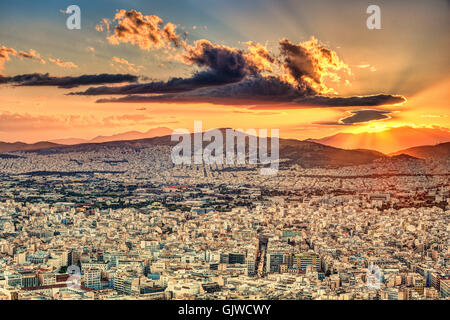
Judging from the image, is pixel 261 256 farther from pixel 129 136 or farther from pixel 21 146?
pixel 21 146

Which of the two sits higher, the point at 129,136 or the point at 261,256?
the point at 129,136

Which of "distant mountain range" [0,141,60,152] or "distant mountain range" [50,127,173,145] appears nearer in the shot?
"distant mountain range" [50,127,173,145]

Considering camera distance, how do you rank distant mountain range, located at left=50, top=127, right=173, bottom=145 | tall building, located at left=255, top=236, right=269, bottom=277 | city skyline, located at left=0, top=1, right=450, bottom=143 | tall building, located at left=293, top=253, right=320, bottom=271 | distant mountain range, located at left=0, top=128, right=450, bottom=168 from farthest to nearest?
distant mountain range, located at left=0, top=128, right=450, bottom=168 < distant mountain range, located at left=50, top=127, right=173, bottom=145 < city skyline, located at left=0, top=1, right=450, bottom=143 < tall building, located at left=293, top=253, right=320, bottom=271 < tall building, located at left=255, top=236, right=269, bottom=277

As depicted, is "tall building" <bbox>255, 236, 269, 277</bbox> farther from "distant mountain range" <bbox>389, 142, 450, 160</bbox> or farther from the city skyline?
"distant mountain range" <bbox>389, 142, 450, 160</bbox>

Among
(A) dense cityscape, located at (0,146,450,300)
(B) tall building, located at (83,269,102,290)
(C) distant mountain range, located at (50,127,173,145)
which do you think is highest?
(C) distant mountain range, located at (50,127,173,145)

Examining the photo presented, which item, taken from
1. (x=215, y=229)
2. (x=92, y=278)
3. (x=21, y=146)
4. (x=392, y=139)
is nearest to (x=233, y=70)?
(x=215, y=229)

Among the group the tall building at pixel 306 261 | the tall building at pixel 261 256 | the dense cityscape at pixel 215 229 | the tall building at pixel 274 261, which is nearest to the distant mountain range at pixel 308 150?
the dense cityscape at pixel 215 229

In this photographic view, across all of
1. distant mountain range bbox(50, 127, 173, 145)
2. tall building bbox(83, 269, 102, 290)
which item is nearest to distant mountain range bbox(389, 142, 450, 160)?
distant mountain range bbox(50, 127, 173, 145)
